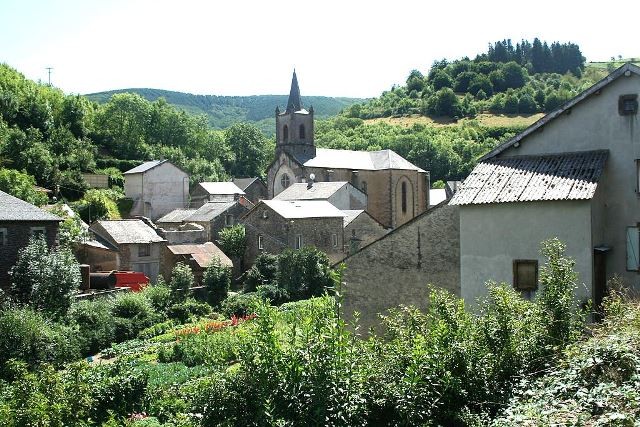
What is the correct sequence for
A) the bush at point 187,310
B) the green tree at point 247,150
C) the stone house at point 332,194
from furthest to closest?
the green tree at point 247,150 < the stone house at point 332,194 < the bush at point 187,310

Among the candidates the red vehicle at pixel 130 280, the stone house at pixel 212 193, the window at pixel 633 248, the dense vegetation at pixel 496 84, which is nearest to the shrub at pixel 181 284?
the red vehicle at pixel 130 280

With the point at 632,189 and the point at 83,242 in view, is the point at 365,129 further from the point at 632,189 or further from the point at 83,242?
the point at 632,189

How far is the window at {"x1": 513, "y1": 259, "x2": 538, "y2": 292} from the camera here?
1686cm

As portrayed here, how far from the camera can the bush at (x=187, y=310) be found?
38.1 metres

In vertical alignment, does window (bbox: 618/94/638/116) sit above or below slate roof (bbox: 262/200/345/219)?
above

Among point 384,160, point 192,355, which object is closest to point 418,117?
point 384,160

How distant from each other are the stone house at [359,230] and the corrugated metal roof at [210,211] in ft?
31.6

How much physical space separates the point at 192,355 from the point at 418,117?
4959 inches

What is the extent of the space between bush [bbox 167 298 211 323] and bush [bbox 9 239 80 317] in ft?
22.7

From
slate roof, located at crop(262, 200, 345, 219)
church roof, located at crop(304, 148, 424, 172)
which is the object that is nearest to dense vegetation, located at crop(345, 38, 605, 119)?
church roof, located at crop(304, 148, 424, 172)

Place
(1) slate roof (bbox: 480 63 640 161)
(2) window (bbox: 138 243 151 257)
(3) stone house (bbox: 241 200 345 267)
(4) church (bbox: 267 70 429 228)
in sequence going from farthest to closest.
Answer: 1. (4) church (bbox: 267 70 429 228)
2. (3) stone house (bbox: 241 200 345 267)
3. (2) window (bbox: 138 243 151 257)
4. (1) slate roof (bbox: 480 63 640 161)

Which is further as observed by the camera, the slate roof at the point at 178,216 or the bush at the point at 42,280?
the slate roof at the point at 178,216

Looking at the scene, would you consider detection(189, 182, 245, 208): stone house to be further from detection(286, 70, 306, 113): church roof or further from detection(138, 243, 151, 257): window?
detection(138, 243, 151, 257): window

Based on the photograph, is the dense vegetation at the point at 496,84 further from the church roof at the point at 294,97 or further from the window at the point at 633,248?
the window at the point at 633,248
